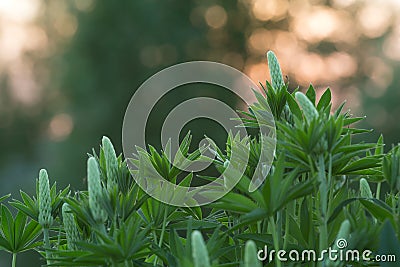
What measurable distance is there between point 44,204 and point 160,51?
6.52 metres

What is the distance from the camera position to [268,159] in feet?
1.47

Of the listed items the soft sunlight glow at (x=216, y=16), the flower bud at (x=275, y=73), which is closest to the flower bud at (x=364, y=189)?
the flower bud at (x=275, y=73)

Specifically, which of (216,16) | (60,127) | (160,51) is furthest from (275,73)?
(60,127)

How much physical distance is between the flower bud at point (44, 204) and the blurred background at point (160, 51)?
5794mm

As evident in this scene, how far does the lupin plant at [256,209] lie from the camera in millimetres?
387

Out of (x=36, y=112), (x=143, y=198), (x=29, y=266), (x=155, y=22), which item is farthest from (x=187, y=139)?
(x=36, y=112)

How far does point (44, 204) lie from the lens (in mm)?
487

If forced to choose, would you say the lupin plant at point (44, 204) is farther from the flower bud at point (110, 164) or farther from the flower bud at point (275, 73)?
the flower bud at point (275, 73)

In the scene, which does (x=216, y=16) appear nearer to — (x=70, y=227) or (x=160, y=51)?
(x=160, y=51)

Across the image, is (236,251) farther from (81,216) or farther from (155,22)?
(155,22)

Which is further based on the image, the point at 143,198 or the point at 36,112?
the point at 36,112

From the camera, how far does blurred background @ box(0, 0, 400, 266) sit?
21.9 feet

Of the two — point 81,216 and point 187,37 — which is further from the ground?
point 187,37

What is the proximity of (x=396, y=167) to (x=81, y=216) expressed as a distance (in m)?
0.23
